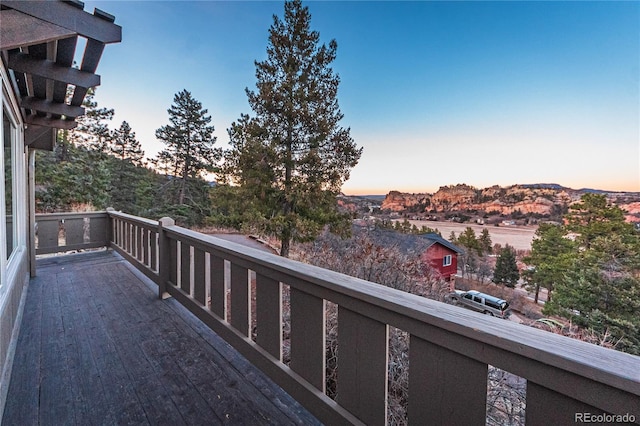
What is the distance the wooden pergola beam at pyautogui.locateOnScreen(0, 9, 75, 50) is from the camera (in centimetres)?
130

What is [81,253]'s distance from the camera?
532 cm

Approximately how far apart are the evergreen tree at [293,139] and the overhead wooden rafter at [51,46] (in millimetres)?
7085

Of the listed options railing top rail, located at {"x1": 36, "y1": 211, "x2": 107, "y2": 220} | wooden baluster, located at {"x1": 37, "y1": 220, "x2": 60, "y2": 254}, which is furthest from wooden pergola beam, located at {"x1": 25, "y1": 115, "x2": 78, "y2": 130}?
wooden baluster, located at {"x1": 37, "y1": 220, "x2": 60, "y2": 254}

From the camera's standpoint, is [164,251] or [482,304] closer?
[164,251]

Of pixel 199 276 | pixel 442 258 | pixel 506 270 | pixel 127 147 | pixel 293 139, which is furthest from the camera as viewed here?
pixel 127 147

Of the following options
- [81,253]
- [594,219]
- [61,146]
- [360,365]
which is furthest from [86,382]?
[61,146]

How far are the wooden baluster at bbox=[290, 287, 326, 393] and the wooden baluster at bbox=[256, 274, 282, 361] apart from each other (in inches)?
7.1

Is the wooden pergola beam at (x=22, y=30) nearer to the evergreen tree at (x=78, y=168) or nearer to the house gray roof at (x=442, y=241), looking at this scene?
the house gray roof at (x=442, y=241)

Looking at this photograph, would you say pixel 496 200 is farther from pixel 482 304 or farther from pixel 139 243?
pixel 139 243

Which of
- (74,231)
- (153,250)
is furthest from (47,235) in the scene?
(153,250)

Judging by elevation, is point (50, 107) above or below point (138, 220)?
above

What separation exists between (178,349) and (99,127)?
1975 centimetres

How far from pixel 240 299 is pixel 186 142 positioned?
63.6ft

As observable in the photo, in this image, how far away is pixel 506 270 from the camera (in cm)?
1369
